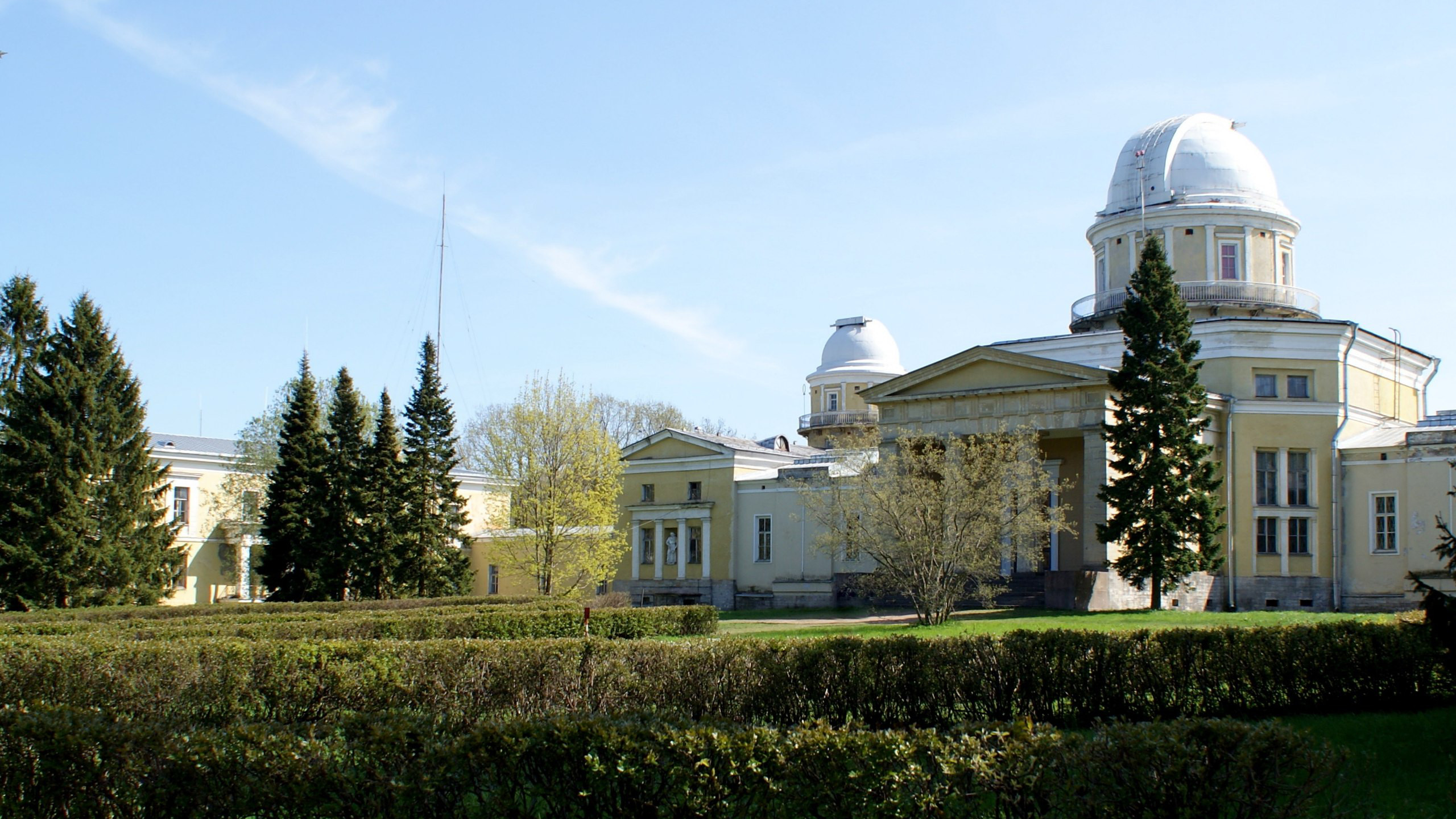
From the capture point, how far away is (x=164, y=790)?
309 inches

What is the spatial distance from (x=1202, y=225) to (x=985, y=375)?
36.0 feet

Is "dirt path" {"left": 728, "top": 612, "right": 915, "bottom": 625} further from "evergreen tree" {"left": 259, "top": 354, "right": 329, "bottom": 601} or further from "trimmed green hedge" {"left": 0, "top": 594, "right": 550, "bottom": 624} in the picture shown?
"evergreen tree" {"left": 259, "top": 354, "right": 329, "bottom": 601}

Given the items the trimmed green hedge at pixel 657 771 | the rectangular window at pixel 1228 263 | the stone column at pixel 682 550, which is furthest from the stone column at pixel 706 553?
the trimmed green hedge at pixel 657 771

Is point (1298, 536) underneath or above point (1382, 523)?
underneath

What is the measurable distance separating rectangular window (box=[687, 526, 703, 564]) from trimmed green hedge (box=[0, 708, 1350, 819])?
41.3 m

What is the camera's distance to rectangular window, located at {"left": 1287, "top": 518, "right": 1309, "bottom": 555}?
128 ft

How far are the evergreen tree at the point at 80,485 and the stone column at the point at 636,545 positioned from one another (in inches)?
746

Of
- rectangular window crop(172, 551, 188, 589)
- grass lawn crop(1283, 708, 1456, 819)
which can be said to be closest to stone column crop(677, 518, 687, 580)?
rectangular window crop(172, 551, 188, 589)

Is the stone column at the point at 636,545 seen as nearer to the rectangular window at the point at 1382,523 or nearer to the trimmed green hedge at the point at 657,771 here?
the rectangular window at the point at 1382,523

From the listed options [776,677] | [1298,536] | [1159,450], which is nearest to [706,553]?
[1159,450]

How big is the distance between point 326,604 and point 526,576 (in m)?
17.2

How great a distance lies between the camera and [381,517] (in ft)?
131

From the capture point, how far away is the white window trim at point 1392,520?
37.6 m

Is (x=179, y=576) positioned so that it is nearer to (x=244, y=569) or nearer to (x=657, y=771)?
(x=244, y=569)
